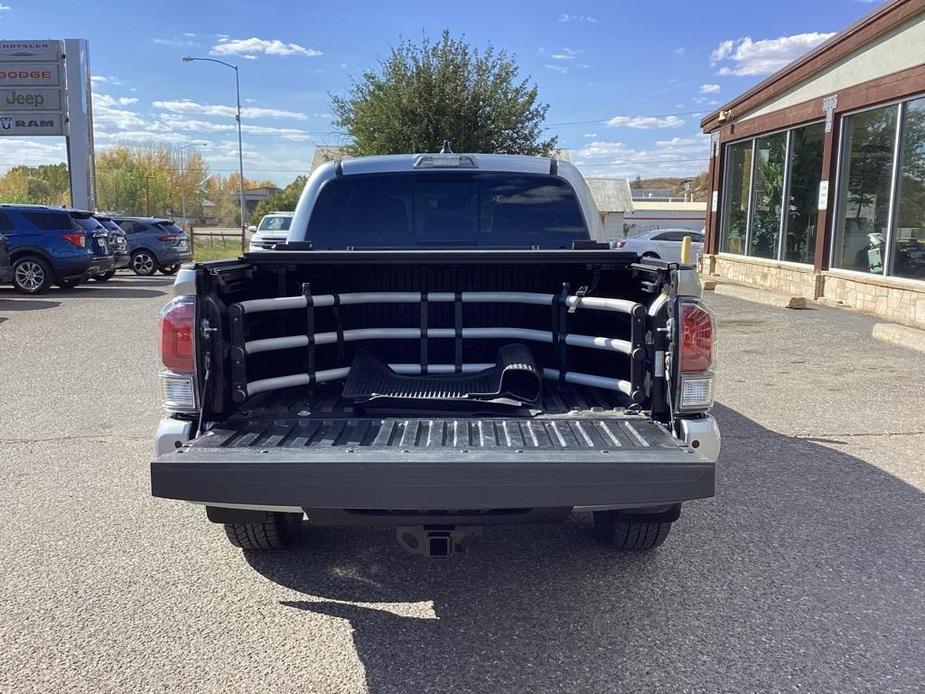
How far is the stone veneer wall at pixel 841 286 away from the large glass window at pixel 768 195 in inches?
15.8

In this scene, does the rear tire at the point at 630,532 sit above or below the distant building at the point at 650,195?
below

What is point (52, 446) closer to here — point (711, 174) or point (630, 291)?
point (630, 291)

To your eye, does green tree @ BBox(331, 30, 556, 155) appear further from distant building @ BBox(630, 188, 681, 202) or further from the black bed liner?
distant building @ BBox(630, 188, 681, 202)

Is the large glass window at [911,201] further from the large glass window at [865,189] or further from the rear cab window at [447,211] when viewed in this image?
the rear cab window at [447,211]

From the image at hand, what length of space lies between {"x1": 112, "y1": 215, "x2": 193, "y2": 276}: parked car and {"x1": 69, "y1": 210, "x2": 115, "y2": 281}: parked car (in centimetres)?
443

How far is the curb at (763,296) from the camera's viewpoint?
14297 millimetres

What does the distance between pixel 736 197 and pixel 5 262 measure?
1700 centimetres

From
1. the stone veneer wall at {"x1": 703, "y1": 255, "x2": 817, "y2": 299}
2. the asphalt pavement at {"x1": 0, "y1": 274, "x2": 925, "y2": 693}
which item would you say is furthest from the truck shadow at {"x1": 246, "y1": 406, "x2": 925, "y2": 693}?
the stone veneer wall at {"x1": 703, "y1": 255, "x2": 817, "y2": 299}

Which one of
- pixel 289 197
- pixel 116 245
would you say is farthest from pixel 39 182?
pixel 116 245

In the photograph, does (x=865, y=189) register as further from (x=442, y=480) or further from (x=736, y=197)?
(x=442, y=480)

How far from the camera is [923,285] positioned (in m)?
11.6

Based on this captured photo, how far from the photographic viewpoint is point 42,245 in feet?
51.3

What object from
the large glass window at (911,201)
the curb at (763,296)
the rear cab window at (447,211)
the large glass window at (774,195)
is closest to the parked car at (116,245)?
the curb at (763,296)

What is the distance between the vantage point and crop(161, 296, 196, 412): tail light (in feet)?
10.2
